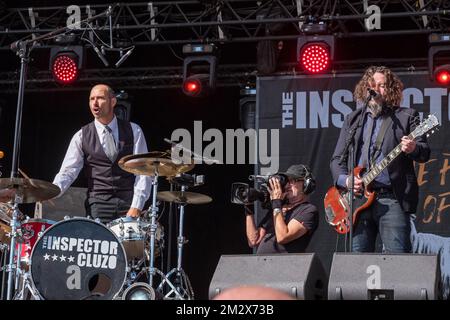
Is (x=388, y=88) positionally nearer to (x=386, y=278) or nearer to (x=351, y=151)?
(x=351, y=151)

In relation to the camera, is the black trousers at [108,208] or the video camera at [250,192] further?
the black trousers at [108,208]

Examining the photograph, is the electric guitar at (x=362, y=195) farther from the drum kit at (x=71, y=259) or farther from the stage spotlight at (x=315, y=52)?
the stage spotlight at (x=315, y=52)

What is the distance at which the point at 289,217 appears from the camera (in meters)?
6.39

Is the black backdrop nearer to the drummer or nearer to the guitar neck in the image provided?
the drummer

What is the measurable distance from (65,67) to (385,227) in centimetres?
451

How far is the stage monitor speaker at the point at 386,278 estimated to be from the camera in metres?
4.78

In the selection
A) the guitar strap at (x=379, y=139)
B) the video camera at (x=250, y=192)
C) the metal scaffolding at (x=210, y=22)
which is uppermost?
the metal scaffolding at (x=210, y=22)

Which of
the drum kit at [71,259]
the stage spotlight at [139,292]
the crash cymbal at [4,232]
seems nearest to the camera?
the stage spotlight at [139,292]

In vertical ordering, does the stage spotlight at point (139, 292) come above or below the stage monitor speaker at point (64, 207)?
below

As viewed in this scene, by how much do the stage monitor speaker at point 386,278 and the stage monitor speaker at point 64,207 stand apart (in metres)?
5.26
